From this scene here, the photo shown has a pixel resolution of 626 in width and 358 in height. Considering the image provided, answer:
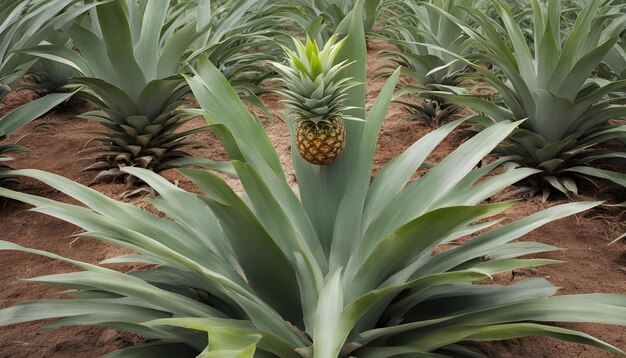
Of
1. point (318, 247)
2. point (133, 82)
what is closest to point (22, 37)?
point (133, 82)

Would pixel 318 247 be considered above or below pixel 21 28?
below

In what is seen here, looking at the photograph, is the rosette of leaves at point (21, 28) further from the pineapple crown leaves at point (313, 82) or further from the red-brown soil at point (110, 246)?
the pineapple crown leaves at point (313, 82)

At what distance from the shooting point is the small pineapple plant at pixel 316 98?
1443 millimetres

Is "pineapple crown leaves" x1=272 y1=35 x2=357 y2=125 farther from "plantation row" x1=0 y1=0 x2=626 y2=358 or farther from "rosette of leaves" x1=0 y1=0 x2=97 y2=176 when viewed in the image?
"rosette of leaves" x1=0 y1=0 x2=97 y2=176

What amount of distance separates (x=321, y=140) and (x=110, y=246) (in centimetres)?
109

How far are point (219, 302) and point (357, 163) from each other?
0.53 m

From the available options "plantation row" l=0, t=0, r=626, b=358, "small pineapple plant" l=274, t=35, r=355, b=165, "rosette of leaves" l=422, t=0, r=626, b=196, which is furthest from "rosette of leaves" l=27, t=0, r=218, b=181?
"rosette of leaves" l=422, t=0, r=626, b=196

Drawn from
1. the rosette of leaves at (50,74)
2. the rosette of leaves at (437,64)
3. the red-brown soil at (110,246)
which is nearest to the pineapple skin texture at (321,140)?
the red-brown soil at (110,246)

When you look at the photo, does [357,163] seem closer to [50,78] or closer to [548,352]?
[548,352]

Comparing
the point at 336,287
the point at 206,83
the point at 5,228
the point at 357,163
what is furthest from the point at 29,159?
the point at 336,287

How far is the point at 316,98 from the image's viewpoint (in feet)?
4.82

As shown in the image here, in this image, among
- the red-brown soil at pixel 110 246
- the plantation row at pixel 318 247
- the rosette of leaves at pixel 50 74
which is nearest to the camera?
the plantation row at pixel 318 247

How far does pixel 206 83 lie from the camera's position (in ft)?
5.25

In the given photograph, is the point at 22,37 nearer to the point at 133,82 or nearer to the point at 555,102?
the point at 133,82
